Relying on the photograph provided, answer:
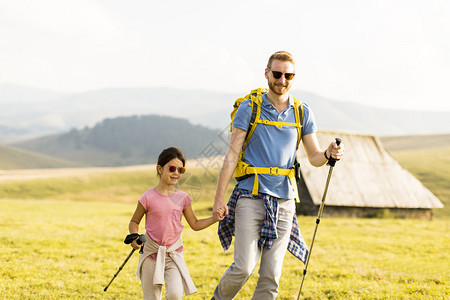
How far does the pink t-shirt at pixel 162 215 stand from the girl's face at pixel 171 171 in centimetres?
20

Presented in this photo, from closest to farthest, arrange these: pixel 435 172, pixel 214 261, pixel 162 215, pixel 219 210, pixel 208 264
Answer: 1. pixel 219 210
2. pixel 162 215
3. pixel 208 264
4. pixel 214 261
5. pixel 435 172

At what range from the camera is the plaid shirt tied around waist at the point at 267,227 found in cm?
592

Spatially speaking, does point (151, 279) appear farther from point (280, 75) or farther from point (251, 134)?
point (280, 75)

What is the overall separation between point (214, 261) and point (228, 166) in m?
7.46

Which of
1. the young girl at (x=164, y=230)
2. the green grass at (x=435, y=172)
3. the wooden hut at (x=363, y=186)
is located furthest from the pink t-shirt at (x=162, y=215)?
the green grass at (x=435, y=172)

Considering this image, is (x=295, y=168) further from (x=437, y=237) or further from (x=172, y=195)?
(x=437, y=237)

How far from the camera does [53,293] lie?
8.57m

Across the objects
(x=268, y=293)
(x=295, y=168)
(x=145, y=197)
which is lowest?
(x=268, y=293)

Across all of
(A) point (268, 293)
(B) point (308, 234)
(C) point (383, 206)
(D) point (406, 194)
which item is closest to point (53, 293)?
(A) point (268, 293)

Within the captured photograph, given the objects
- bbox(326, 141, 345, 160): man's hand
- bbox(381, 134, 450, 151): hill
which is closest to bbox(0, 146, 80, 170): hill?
bbox(381, 134, 450, 151): hill

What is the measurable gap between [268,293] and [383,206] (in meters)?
25.0

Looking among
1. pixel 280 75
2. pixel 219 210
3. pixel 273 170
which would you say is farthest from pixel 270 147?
pixel 219 210

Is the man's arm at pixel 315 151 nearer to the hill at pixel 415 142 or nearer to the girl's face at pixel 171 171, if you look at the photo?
the girl's face at pixel 171 171

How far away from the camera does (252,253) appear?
5.92 meters
